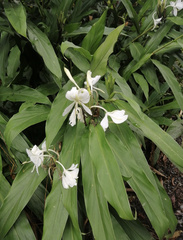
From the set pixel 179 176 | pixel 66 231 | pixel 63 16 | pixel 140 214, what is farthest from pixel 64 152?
pixel 179 176

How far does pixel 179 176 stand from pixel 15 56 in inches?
44.9

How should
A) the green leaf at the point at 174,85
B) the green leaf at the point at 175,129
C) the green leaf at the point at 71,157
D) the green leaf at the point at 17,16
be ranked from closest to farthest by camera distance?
1. the green leaf at the point at 71,157
2. the green leaf at the point at 17,16
3. the green leaf at the point at 174,85
4. the green leaf at the point at 175,129

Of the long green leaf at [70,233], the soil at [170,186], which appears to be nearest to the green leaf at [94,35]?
the long green leaf at [70,233]

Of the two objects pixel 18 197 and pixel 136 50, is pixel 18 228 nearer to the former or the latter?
pixel 18 197

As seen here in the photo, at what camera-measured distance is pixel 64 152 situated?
0.73 meters

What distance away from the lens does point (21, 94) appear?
94 cm

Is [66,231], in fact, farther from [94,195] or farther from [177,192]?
[177,192]

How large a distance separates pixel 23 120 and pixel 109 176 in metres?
0.33

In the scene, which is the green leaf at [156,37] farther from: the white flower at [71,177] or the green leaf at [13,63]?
the white flower at [71,177]

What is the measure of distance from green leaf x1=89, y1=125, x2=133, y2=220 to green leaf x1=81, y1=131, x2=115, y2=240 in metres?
0.06

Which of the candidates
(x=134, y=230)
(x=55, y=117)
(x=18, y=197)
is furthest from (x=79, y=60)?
(x=134, y=230)

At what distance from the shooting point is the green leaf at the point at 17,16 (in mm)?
815

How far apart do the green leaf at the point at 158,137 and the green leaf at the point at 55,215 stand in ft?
0.89

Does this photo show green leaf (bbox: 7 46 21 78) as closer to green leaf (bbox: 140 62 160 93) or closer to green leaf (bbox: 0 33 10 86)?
green leaf (bbox: 0 33 10 86)
